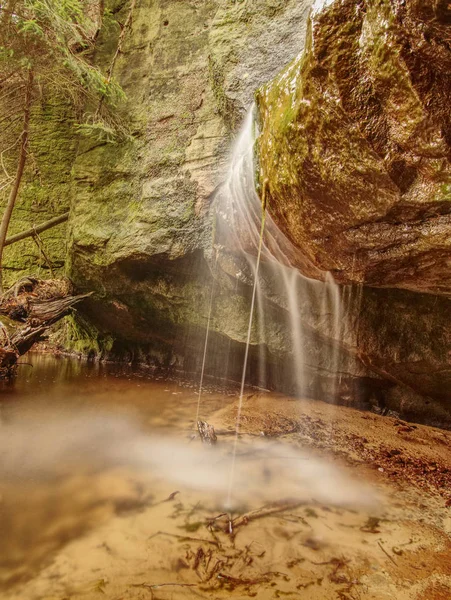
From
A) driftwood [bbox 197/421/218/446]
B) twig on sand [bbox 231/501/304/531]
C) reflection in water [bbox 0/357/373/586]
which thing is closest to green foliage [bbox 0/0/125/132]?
reflection in water [bbox 0/357/373/586]

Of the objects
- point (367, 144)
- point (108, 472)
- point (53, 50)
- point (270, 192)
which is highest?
point (53, 50)

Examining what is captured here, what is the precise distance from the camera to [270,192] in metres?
3.24

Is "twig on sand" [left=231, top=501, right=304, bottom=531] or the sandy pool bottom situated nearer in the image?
the sandy pool bottom

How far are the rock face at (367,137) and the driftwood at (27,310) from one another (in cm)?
512

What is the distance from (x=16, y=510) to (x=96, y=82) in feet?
22.4

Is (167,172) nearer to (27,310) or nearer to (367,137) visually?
(27,310)

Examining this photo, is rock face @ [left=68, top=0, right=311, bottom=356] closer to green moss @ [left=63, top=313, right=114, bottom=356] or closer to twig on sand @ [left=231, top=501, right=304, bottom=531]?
green moss @ [left=63, top=313, right=114, bottom=356]

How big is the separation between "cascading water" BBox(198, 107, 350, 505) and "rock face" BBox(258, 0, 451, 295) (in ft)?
2.12

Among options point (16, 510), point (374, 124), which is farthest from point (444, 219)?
point (16, 510)

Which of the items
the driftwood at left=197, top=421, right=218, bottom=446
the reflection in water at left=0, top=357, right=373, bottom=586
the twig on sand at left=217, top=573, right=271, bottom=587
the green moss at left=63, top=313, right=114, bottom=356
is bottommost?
the reflection in water at left=0, top=357, right=373, bottom=586

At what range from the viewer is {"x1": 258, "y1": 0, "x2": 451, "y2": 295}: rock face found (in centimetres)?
201

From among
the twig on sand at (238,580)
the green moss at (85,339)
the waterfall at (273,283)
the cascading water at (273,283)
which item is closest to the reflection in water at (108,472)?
the cascading water at (273,283)

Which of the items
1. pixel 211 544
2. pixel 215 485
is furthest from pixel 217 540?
pixel 215 485

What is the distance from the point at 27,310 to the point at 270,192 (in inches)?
208
